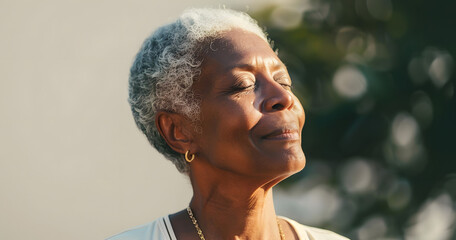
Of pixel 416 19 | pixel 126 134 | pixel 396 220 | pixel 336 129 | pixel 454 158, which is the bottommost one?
pixel 396 220

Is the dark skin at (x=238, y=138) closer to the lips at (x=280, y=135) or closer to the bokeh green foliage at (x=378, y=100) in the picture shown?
the lips at (x=280, y=135)

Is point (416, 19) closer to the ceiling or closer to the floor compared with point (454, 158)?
closer to the ceiling

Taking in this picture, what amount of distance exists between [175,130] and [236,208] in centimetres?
47

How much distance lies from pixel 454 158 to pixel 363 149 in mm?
1117

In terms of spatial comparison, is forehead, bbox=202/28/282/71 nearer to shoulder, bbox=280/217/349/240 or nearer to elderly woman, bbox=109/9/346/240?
elderly woman, bbox=109/9/346/240

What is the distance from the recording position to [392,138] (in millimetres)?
7926

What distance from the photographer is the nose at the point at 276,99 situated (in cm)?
285

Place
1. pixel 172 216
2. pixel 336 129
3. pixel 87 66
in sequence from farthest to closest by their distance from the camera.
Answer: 1. pixel 336 129
2. pixel 87 66
3. pixel 172 216

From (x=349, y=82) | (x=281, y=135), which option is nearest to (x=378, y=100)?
(x=349, y=82)

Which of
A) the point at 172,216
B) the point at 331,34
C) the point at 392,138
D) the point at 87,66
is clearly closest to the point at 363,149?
the point at 392,138

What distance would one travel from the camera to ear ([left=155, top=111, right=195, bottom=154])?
3094mm

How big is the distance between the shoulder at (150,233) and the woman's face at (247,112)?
0.39m

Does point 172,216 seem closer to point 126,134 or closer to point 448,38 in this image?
point 126,134

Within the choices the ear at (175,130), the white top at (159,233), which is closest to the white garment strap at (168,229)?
the white top at (159,233)
